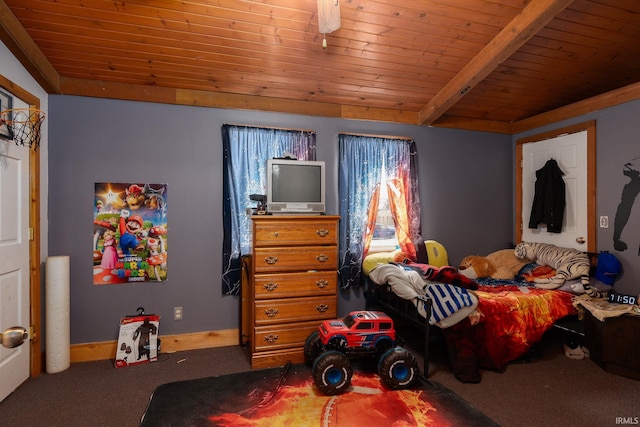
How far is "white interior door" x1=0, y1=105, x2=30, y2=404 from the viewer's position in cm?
230

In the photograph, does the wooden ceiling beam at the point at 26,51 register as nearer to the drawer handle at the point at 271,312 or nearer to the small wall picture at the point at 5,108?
the small wall picture at the point at 5,108

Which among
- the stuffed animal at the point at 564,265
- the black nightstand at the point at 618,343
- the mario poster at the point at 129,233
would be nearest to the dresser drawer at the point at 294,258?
the mario poster at the point at 129,233

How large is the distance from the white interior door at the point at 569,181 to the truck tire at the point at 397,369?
2.50 metres

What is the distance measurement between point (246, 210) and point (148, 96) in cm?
138

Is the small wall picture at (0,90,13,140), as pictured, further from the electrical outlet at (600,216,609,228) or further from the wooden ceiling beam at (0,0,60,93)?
the electrical outlet at (600,216,609,228)

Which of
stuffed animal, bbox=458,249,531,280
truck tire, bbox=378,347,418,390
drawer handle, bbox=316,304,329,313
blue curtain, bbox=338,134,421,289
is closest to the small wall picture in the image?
drawer handle, bbox=316,304,329,313

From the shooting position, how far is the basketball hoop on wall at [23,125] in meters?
2.33

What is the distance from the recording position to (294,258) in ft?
9.36

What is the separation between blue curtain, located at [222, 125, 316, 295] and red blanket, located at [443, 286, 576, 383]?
2.01m

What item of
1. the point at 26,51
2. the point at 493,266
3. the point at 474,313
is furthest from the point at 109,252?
the point at 493,266

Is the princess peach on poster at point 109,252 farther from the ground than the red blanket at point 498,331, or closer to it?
farther from the ground

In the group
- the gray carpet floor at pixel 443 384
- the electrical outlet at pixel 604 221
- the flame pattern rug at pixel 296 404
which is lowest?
the gray carpet floor at pixel 443 384

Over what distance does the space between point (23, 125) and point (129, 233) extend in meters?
1.12

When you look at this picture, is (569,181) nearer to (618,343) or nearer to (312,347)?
(618,343)
